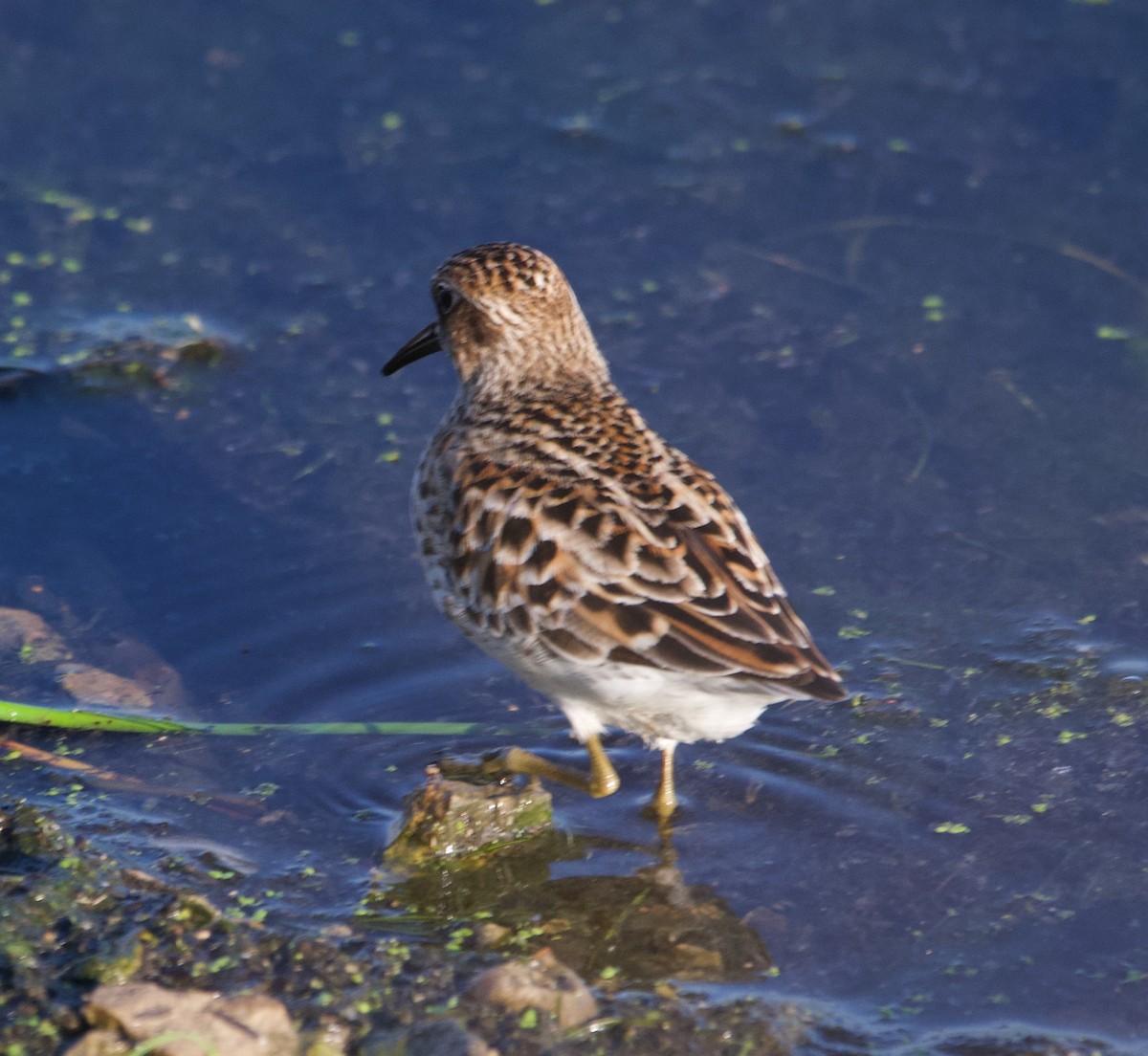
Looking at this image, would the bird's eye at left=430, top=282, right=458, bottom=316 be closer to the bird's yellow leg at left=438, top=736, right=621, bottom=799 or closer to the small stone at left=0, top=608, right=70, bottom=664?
the bird's yellow leg at left=438, top=736, right=621, bottom=799

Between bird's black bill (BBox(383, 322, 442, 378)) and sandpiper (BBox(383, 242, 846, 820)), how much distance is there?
0.66 m

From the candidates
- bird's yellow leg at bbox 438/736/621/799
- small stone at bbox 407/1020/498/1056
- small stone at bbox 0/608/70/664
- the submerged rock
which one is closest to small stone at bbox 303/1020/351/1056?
small stone at bbox 407/1020/498/1056

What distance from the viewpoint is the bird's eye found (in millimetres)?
6504

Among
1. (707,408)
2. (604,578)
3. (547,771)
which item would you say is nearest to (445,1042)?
(604,578)

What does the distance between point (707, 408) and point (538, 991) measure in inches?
157

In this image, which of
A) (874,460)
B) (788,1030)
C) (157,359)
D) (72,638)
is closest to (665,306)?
(874,460)

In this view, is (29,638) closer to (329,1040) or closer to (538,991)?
(329,1040)

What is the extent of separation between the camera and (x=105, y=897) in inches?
184

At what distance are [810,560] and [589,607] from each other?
2189mm

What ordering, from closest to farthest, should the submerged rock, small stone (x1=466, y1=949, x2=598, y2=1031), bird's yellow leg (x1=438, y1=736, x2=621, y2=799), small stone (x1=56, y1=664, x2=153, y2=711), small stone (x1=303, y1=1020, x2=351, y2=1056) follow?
small stone (x1=303, y1=1020, x2=351, y2=1056)
small stone (x1=466, y1=949, x2=598, y2=1031)
the submerged rock
bird's yellow leg (x1=438, y1=736, x2=621, y2=799)
small stone (x1=56, y1=664, x2=153, y2=711)

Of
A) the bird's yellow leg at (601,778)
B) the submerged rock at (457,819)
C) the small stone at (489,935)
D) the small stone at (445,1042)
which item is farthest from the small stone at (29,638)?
the small stone at (445,1042)

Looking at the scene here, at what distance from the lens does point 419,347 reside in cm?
689

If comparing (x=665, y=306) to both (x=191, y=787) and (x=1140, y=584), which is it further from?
(x=191, y=787)

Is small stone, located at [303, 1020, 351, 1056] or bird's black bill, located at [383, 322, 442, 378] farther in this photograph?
bird's black bill, located at [383, 322, 442, 378]
